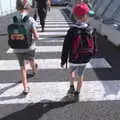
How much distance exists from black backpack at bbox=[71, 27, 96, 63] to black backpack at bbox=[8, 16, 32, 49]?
79 cm

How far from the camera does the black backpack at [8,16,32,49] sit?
6441mm

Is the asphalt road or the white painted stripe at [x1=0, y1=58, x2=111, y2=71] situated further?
the white painted stripe at [x1=0, y1=58, x2=111, y2=71]

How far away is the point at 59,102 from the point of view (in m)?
6.45

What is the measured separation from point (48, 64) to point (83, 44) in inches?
123

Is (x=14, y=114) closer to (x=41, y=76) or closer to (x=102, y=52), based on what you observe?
(x=41, y=76)

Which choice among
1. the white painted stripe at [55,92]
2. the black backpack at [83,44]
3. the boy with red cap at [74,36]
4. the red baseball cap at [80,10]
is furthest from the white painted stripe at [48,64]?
the red baseball cap at [80,10]

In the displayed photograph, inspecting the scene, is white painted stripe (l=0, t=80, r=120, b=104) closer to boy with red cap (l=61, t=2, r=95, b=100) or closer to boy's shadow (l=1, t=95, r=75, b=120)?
boy's shadow (l=1, t=95, r=75, b=120)

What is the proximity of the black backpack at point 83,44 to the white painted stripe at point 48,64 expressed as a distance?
257 centimetres

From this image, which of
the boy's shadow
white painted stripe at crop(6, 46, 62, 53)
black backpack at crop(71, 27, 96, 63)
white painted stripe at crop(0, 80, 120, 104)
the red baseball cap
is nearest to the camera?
the boy's shadow

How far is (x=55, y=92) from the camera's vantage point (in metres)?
6.98

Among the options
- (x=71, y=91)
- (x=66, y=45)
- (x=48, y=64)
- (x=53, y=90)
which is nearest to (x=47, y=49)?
(x=48, y=64)

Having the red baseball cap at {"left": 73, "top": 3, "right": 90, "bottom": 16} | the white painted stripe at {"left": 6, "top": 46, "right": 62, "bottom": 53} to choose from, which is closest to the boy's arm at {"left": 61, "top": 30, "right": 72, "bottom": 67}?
the red baseball cap at {"left": 73, "top": 3, "right": 90, "bottom": 16}

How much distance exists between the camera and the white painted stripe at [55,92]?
6.61 meters

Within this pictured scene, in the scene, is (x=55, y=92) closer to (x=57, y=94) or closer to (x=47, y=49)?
(x=57, y=94)
